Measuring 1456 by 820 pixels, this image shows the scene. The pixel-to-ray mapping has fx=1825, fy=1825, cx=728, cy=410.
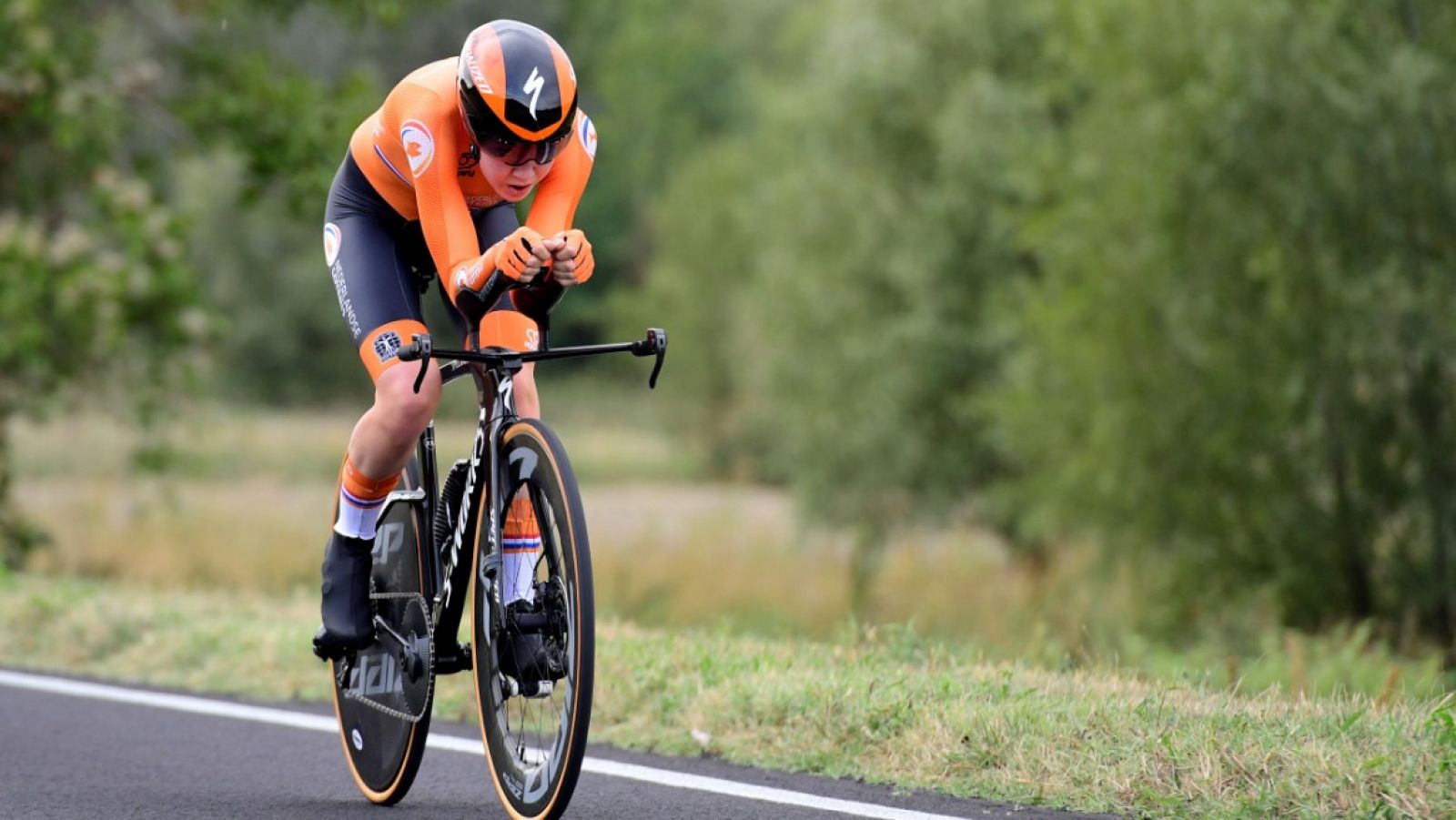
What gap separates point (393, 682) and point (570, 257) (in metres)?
1.74

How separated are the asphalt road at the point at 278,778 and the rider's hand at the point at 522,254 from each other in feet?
5.22

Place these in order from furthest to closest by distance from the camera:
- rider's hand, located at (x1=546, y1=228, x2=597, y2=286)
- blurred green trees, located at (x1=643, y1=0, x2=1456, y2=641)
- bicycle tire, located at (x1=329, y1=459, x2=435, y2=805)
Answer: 1. blurred green trees, located at (x1=643, y1=0, x2=1456, y2=641)
2. bicycle tire, located at (x1=329, y1=459, x2=435, y2=805)
3. rider's hand, located at (x1=546, y1=228, x2=597, y2=286)

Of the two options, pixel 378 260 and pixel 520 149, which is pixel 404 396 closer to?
pixel 378 260

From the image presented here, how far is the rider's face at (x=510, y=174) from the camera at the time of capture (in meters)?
5.06

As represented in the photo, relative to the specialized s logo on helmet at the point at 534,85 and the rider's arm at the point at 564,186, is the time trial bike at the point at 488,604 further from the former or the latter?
the specialized s logo on helmet at the point at 534,85

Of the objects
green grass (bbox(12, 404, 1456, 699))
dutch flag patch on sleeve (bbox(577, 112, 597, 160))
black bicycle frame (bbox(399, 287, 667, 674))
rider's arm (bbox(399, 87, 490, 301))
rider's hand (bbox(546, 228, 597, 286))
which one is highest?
dutch flag patch on sleeve (bbox(577, 112, 597, 160))

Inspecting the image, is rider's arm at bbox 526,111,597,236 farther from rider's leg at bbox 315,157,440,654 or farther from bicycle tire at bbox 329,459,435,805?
bicycle tire at bbox 329,459,435,805

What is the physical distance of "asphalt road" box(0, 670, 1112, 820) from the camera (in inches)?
205

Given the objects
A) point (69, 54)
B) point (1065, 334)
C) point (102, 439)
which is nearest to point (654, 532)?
point (1065, 334)

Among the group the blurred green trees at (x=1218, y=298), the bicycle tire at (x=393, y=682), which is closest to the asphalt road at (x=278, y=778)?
the bicycle tire at (x=393, y=682)

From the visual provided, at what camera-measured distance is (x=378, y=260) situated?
556cm

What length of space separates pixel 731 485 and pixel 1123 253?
72.9 feet

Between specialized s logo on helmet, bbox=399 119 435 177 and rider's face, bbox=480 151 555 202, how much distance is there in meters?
0.15

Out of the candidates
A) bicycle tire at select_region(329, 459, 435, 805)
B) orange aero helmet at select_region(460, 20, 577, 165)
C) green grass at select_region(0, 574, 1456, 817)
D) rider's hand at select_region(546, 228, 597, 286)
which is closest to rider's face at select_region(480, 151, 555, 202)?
orange aero helmet at select_region(460, 20, 577, 165)
